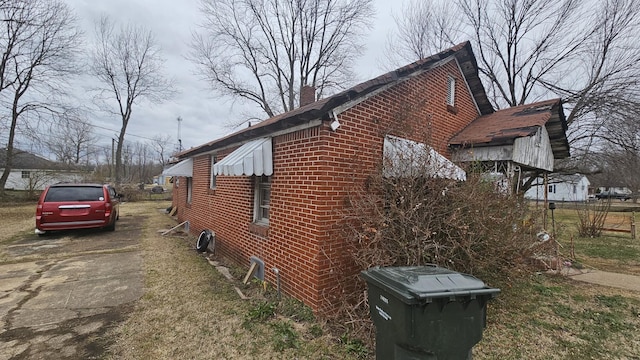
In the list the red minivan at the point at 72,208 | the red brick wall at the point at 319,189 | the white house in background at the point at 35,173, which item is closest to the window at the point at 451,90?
the red brick wall at the point at 319,189

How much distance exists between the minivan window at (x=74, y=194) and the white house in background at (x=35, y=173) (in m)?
19.9

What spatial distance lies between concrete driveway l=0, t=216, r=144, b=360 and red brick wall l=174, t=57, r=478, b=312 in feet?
7.88

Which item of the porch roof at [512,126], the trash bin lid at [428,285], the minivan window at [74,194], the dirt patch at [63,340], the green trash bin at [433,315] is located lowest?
the dirt patch at [63,340]

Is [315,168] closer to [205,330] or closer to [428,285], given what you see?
[428,285]

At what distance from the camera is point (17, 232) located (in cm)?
1049

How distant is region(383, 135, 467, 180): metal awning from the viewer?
14.2 feet

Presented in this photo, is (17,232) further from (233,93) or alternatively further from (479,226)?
(233,93)

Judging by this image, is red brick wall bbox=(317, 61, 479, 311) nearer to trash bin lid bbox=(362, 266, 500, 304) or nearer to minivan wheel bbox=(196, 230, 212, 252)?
trash bin lid bbox=(362, 266, 500, 304)

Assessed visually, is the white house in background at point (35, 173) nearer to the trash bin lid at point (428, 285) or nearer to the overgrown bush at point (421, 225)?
the overgrown bush at point (421, 225)

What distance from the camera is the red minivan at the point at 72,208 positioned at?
905cm

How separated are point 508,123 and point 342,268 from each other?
20.7ft

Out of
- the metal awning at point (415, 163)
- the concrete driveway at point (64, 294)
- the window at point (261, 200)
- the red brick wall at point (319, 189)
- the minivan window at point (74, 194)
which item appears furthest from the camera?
the minivan window at point (74, 194)

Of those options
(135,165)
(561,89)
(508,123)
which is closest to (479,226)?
(508,123)

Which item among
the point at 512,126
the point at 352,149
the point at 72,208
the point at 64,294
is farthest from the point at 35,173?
the point at 512,126
